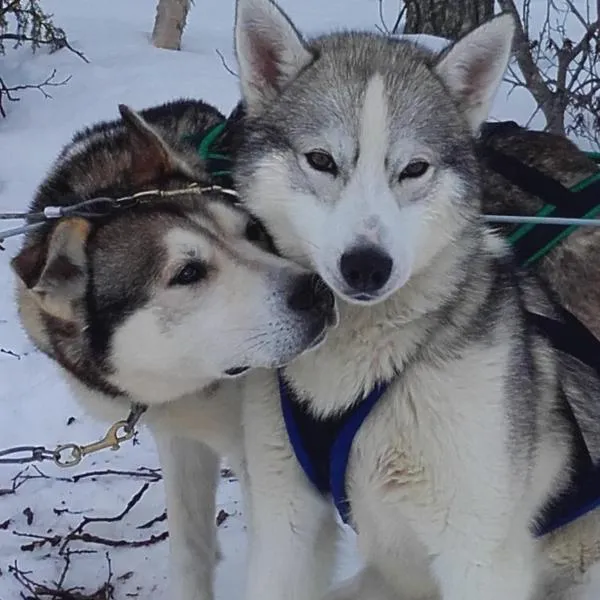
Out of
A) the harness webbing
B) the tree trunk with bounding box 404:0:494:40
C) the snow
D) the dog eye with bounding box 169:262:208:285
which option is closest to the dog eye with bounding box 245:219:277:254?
the dog eye with bounding box 169:262:208:285

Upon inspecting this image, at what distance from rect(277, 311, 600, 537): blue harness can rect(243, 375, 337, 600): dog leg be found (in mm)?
34

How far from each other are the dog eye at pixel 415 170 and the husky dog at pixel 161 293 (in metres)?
0.30


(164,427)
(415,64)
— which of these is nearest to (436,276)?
(415,64)

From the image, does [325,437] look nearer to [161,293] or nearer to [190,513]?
[161,293]

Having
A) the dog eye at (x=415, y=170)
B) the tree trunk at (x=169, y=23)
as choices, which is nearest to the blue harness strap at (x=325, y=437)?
the dog eye at (x=415, y=170)

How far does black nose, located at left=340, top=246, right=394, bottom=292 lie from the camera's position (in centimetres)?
218

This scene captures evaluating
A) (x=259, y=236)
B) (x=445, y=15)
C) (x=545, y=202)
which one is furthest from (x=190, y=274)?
(x=445, y=15)

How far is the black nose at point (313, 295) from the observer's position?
2.45 m

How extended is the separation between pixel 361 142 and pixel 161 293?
59cm

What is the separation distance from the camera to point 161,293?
2576 mm

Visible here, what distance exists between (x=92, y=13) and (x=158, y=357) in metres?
7.96

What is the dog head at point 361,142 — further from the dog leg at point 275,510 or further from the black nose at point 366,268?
the dog leg at point 275,510

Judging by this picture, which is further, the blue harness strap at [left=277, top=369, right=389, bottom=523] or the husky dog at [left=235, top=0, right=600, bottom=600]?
the blue harness strap at [left=277, top=369, right=389, bottom=523]

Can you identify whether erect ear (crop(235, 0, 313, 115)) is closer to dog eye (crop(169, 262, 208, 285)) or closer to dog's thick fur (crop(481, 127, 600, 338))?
dog eye (crop(169, 262, 208, 285))
